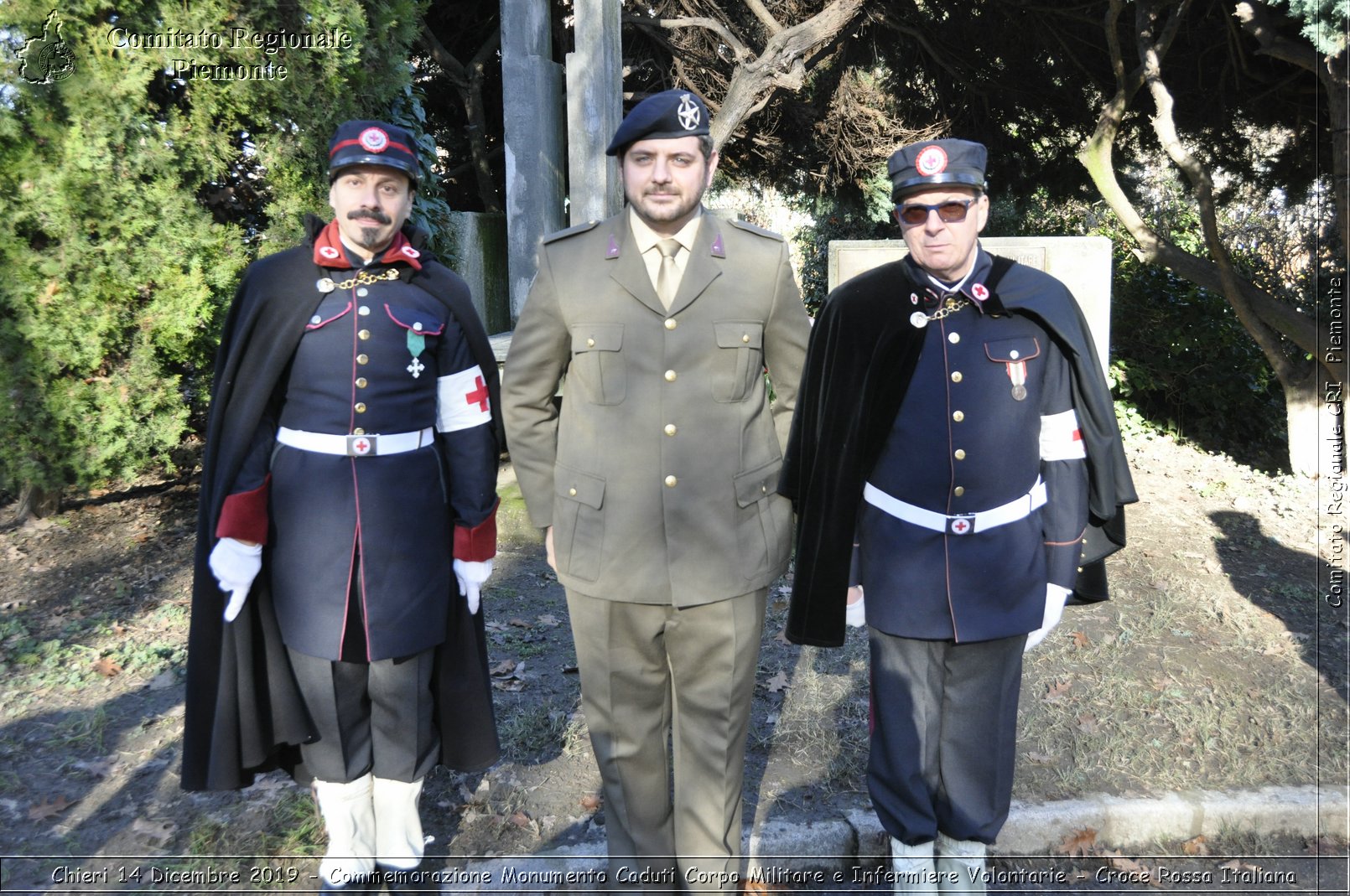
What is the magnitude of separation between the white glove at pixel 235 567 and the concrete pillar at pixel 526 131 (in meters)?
4.87

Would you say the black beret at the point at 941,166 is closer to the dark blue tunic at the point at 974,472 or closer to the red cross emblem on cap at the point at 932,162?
the red cross emblem on cap at the point at 932,162

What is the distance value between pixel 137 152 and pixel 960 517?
4.26 metres

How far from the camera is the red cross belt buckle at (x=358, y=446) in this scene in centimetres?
287

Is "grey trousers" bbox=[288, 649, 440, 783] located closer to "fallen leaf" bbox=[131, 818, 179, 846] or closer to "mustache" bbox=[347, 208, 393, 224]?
"fallen leaf" bbox=[131, 818, 179, 846]

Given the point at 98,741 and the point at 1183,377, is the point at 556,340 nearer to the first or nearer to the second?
the point at 98,741

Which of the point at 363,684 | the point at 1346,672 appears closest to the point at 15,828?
the point at 363,684

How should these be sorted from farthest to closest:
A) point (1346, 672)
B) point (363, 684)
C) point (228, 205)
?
1. point (228, 205)
2. point (1346, 672)
3. point (363, 684)

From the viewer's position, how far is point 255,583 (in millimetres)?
2945

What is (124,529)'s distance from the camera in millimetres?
5953

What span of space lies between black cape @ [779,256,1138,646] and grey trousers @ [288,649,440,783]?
1128 millimetres

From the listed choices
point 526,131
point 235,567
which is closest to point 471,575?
point 235,567

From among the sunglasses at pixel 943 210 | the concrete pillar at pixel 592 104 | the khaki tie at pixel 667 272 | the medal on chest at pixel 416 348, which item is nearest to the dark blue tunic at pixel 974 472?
the sunglasses at pixel 943 210

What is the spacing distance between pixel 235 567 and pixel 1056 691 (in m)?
3.28

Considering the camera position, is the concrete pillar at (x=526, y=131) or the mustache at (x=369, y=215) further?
the concrete pillar at (x=526, y=131)
